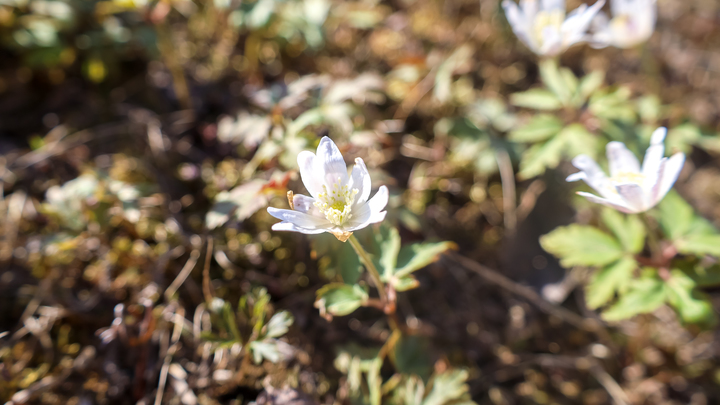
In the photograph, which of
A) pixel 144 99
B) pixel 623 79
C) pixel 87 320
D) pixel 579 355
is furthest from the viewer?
pixel 623 79

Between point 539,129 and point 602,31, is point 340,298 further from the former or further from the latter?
point 602,31

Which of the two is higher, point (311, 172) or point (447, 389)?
point (311, 172)

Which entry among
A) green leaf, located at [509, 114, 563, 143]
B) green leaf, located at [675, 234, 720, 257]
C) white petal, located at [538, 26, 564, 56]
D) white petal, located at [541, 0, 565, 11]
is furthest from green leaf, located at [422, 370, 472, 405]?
white petal, located at [541, 0, 565, 11]

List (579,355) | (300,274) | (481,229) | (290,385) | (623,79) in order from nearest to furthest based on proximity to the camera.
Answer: (290,385)
(300,274)
(579,355)
(481,229)
(623,79)

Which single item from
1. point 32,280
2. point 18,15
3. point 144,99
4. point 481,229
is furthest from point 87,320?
point 481,229

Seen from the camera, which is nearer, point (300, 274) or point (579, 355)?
point (300, 274)

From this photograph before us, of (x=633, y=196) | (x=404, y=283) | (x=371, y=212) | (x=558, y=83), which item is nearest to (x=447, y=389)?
(x=404, y=283)

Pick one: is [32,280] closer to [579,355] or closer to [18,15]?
[18,15]
